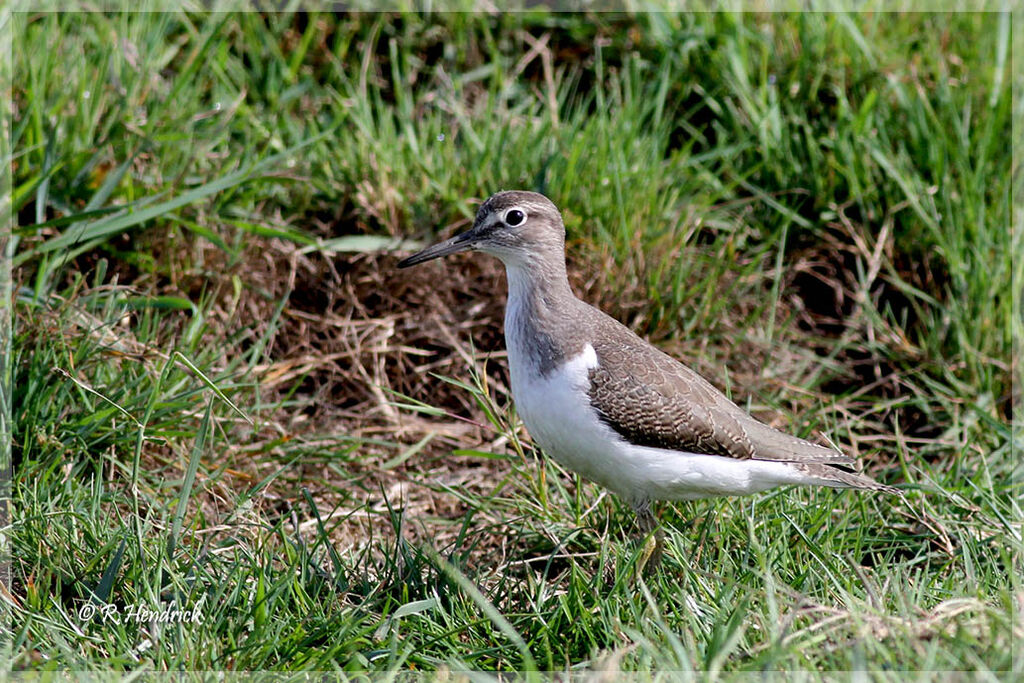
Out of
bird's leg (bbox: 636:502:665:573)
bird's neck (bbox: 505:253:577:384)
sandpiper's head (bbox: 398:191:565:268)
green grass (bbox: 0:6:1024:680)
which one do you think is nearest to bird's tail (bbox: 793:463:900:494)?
green grass (bbox: 0:6:1024:680)

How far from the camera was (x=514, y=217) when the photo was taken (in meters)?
4.79

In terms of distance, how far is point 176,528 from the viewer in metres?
4.10

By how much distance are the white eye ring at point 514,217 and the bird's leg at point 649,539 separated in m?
1.33

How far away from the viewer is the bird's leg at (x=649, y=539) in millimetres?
4371

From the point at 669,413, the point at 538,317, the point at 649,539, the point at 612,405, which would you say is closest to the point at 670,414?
the point at 669,413

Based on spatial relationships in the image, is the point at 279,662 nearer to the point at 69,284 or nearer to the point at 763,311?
the point at 69,284

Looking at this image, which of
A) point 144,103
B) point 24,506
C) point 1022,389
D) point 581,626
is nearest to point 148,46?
point 144,103

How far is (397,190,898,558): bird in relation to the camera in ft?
14.4

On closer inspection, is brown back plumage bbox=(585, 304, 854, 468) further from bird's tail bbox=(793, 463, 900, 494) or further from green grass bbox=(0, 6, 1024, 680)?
green grass bbox=(0, 6, 1024, 680)

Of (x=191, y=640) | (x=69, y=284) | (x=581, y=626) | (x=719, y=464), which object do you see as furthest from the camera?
(x=69, y=284)

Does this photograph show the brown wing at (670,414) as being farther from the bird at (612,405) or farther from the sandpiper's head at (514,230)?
the sandpiper's head at (514,230)

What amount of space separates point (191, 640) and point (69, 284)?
2482 millimetres

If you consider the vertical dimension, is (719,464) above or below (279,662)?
above

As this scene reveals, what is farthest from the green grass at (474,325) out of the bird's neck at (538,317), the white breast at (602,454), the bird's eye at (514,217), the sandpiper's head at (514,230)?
the bird's eye at (514,217)
